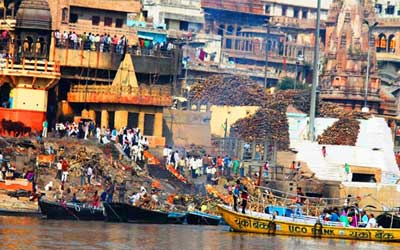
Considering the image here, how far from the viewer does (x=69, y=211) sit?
61.0m

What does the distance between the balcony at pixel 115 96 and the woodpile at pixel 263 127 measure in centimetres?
704

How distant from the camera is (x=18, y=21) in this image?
70375mm

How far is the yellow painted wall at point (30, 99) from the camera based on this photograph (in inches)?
2751

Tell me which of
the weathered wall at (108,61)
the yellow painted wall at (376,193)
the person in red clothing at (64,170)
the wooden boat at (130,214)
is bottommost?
the wooden boat at (130,214)

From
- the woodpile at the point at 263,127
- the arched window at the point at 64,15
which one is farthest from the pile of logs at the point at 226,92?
the arched window at the point at 64,15

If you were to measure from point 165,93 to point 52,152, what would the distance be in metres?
11.0

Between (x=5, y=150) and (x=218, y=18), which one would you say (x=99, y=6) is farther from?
(x=218, y=18)

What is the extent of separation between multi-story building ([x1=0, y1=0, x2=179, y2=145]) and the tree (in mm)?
25336

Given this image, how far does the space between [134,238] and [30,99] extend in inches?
614

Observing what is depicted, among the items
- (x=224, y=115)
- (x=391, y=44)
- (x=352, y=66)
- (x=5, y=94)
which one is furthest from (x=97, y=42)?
(x=391, y=44)

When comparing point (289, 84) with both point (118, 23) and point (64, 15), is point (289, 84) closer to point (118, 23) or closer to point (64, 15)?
point (118, 23)

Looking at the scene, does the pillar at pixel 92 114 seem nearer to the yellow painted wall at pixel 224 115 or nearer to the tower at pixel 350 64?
the yellow painted wall at pixel 224 115

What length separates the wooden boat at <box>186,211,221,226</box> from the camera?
63500 millimetres

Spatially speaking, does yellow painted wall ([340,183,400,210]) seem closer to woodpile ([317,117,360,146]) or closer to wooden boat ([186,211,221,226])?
wooden boat ([186,211,221,226])
